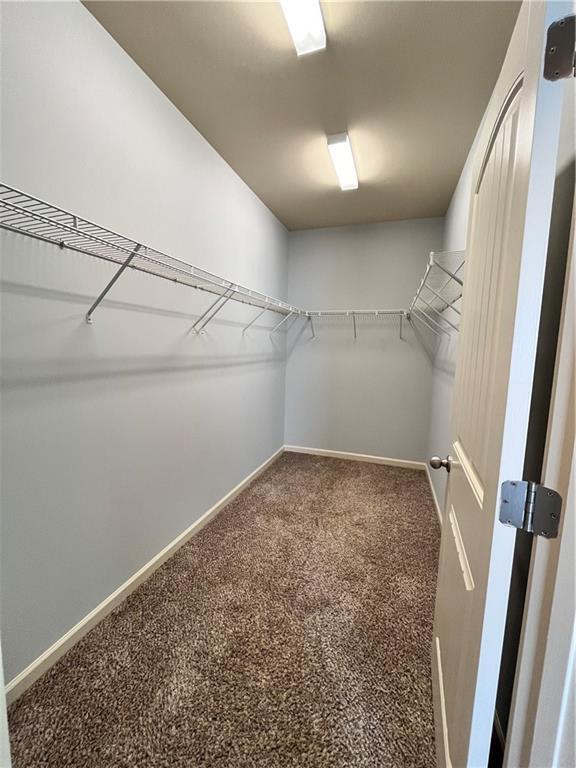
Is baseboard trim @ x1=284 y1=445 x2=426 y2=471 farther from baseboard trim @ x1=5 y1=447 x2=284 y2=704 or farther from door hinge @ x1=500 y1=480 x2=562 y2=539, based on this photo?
door hinge @ x1=500 y1=480 x2=562 y2=539

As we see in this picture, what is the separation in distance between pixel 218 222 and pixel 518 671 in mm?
2623

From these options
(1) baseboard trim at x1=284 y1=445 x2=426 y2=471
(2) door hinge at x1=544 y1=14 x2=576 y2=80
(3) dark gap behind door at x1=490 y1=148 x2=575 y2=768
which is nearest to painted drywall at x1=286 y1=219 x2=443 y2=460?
(1) baseboard trim at x1=284 y1=445 x2=426 y2=471

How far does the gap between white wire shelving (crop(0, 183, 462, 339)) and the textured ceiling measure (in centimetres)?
85

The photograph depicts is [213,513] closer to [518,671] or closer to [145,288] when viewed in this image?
[145,288]

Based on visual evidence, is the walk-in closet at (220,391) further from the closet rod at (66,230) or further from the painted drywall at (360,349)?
the painted drywall at (360,349)

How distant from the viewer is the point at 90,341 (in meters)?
1.42

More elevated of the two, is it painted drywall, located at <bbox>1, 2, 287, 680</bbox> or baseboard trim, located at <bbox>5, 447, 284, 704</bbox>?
painted drywall, located at <bbox>1, 2, 287, 680</bbox>

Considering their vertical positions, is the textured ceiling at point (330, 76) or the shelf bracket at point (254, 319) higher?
the textured ceiling at point (330, 76)

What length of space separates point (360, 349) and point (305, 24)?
2.69 meters

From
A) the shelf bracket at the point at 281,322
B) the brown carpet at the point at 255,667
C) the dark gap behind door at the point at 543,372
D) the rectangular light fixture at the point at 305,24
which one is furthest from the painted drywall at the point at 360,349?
the dark gap behind door at the point at 543,372

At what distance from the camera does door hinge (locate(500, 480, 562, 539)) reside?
0.54 m

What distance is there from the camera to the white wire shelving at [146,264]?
1.02m

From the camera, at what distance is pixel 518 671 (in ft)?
1.94

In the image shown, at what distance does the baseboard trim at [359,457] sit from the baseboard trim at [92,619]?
65.9 inches
